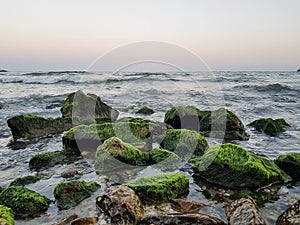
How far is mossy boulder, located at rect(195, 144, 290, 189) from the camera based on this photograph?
4582 millimetres

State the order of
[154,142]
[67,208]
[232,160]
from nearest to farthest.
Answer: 1. [67,208]
2. [232,160]
3. [154,142]

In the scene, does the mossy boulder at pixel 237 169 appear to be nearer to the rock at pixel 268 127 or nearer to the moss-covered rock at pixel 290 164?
the moss-covered rock at pixel 290 164

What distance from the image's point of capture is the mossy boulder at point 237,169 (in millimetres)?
4582

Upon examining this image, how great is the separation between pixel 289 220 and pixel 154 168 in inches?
101

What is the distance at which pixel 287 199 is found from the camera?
4191 millimetres

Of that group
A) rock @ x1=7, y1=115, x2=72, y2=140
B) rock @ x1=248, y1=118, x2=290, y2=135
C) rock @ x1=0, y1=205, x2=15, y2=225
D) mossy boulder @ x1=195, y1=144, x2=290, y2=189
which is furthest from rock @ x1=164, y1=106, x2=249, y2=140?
rock @ x1=0, y1=205, x2=15, y2=225

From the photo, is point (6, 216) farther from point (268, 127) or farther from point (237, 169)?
point (268, 127)

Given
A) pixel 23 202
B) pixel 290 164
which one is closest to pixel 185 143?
pixel 290 164

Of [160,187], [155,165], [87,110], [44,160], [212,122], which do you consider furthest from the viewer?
[87,110]

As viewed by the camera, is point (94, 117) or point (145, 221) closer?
point (145, 221)

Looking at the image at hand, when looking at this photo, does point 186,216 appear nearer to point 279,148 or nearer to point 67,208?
point 67,208

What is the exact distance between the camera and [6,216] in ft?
10.8

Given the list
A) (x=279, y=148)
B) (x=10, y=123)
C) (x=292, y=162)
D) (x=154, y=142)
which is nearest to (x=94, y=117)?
(x=10, y=123)

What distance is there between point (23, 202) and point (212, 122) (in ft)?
20.3
